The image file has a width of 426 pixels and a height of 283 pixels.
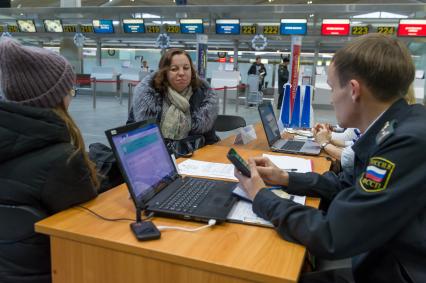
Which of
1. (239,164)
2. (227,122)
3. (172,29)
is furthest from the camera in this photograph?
(172,29)

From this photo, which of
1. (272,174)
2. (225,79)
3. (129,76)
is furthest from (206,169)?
(129,76)

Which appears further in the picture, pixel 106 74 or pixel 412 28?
pixel 106 74

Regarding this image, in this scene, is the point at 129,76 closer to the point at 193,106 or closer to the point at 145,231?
the point at 193,106

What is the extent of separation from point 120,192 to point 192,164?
19.1 inches

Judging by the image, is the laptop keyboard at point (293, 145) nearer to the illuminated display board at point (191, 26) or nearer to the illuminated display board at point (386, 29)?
the illuminated display board at point (386, 29)

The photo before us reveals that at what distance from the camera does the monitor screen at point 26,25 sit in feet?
37.8

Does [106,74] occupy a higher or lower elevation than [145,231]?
higher

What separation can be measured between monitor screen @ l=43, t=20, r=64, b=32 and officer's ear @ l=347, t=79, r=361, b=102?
1181cm

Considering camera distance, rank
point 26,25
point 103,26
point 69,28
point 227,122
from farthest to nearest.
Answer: point 26,25
point 69,28
point 103,26
point 227,122

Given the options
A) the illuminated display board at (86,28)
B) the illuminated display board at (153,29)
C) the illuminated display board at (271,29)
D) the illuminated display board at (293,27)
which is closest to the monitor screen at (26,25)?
the illuminated display board at (86,28)

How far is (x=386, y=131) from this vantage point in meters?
0.91

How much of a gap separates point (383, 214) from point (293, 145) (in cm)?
165

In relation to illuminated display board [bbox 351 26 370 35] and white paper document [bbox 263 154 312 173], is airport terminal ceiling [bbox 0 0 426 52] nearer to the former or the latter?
illuminated display board [bbox 351 26 370 35]

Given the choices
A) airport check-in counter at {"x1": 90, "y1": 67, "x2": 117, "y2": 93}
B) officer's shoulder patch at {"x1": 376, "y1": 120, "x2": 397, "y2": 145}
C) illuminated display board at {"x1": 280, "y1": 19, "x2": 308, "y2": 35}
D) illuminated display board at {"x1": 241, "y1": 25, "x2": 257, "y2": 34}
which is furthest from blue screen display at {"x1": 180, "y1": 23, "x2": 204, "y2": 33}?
officer's shoulder patch at {"x1": 376, "y1": 120, "x2": 397, "y2": 145}
